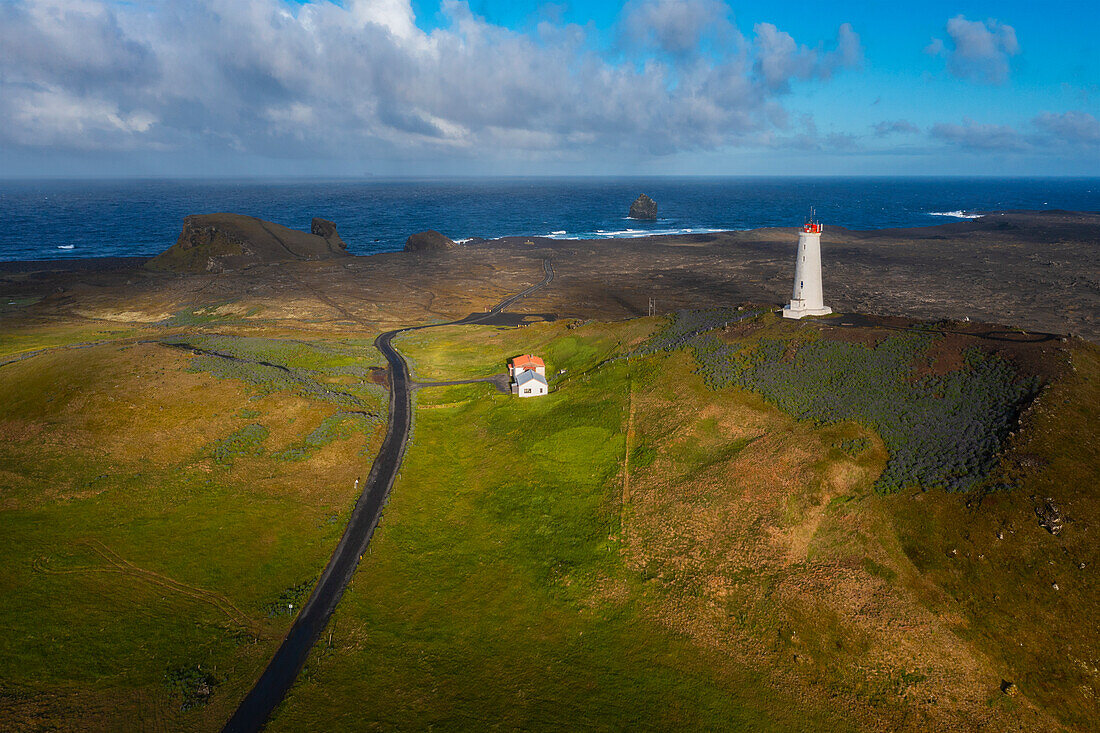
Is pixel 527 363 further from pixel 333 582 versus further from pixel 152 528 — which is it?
pixel 152 528

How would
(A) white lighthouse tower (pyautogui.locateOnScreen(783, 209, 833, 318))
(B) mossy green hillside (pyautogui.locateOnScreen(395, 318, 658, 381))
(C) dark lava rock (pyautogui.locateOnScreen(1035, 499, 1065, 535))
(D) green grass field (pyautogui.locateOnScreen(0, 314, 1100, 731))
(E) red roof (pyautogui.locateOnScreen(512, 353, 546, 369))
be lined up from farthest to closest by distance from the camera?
(B) mossy green hillside (pyautogui.locateOnScreen(395, 318, 658, 381))
(E) red roof (pyautogui.locateOnScreen(512, 353, 546, 369))
(A) white lighthouse tower (pyautogui.locateOnScreen(783, 209, 833, 318))
(C) dark lava rock (pyautogui.locateOnScreen(1035, 499, 1065, 535))
(D) green grass field (pyautogui.locateOnScreen(0, 314, 1100, 731))

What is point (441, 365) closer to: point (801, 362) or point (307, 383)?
point (307, 383)

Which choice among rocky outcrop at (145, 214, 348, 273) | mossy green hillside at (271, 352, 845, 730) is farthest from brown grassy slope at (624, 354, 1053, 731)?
rocky outcrop at (145, 214, 348, 273)

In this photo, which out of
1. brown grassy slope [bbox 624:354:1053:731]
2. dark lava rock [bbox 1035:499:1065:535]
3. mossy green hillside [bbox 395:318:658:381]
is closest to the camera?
brown grassy slope [bbox 624:354:1053:731]

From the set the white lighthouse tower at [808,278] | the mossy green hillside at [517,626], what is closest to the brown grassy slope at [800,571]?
the mossy green hillside at [517,626]

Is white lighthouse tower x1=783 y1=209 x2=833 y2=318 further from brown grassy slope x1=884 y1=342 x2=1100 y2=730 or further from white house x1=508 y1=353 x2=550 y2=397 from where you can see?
white house x1=508 y1=353 x2=550 y2=397

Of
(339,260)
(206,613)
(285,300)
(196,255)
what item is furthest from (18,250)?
(206,613)
